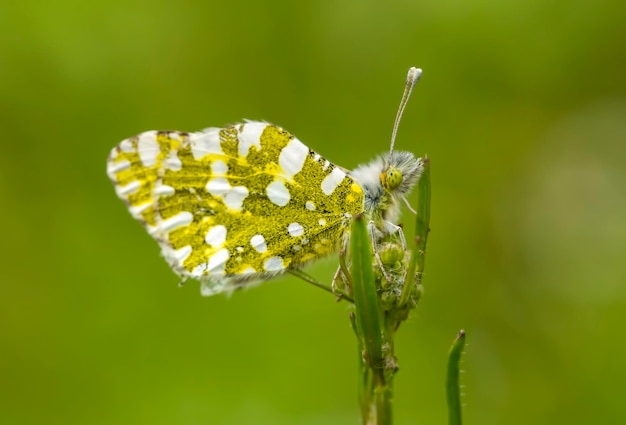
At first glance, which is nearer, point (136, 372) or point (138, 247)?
point (136, 372)

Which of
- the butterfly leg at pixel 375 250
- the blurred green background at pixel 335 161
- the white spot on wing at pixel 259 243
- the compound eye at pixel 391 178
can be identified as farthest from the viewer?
the blurred green background at pixel 335 161

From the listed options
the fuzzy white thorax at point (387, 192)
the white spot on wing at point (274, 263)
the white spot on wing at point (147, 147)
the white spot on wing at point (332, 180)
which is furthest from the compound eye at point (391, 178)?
the white spot on wing at point (147, 147)

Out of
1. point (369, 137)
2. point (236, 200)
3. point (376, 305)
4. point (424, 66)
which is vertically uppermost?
point (424, 66)

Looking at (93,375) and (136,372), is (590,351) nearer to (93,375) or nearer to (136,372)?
(136,372)

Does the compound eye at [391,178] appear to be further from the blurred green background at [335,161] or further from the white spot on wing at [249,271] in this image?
Answer: the blurred green background at [335,161]

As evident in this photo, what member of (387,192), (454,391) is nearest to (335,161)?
(387,192)

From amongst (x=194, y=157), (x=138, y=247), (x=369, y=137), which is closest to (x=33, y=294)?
(x=138, y=247)

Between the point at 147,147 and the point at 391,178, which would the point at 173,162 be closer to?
the point at 147,147

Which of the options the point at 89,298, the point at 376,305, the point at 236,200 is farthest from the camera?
the point at 89,298
